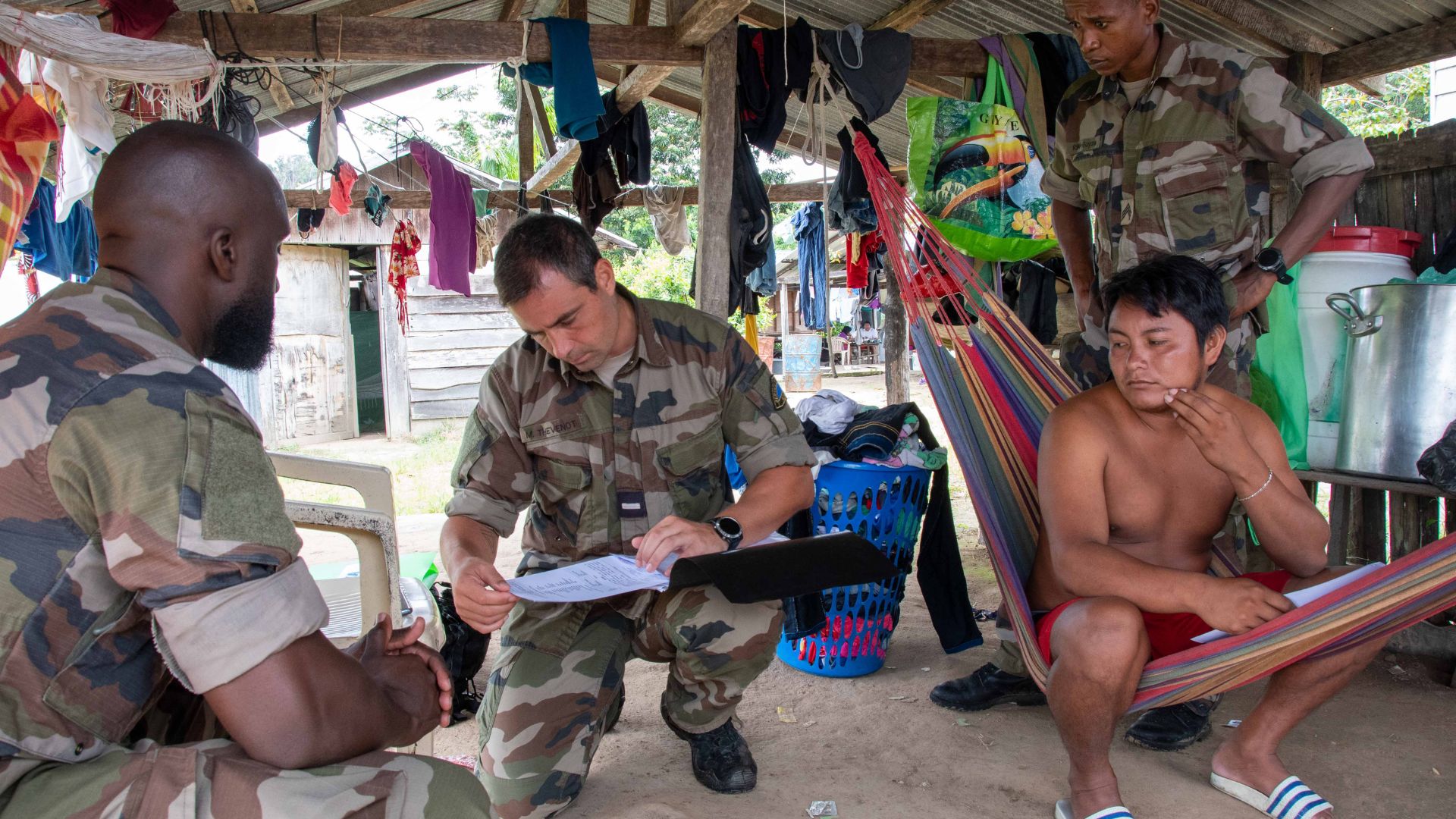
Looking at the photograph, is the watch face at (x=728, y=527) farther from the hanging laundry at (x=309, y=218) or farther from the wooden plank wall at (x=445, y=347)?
the wooden plank wall at (x=445, y=347)

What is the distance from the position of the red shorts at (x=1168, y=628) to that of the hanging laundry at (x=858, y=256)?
464 centimetres

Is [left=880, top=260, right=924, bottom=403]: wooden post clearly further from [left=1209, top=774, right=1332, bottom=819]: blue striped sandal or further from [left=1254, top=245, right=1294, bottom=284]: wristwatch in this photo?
[left=1209, top=774, right=1332, bottom=819]: blue striped sandal

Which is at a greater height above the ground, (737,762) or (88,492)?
(88,492)

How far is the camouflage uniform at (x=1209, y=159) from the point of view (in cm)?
229

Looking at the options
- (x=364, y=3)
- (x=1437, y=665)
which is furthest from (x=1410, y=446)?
(x=364, y=3)

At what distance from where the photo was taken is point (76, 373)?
94 cm

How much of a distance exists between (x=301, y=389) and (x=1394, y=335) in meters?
10.7

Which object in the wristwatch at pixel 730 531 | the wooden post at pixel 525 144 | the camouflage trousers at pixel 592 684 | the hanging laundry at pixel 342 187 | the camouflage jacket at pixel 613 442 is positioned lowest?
the camouflage trousers at pixel 592 684

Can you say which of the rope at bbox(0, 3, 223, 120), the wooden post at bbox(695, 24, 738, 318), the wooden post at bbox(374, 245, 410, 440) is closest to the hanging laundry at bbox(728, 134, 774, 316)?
the wooden post at bbox(695, 24, 738, 318)

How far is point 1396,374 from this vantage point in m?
2.63

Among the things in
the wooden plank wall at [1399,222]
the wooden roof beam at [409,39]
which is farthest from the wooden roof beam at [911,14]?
the wooden plank wall at [1399,222]

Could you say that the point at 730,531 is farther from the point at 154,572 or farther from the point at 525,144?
the point at 525,144

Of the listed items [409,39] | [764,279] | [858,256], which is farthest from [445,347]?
[409,39]

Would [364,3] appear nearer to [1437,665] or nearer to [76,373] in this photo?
[76,373]
